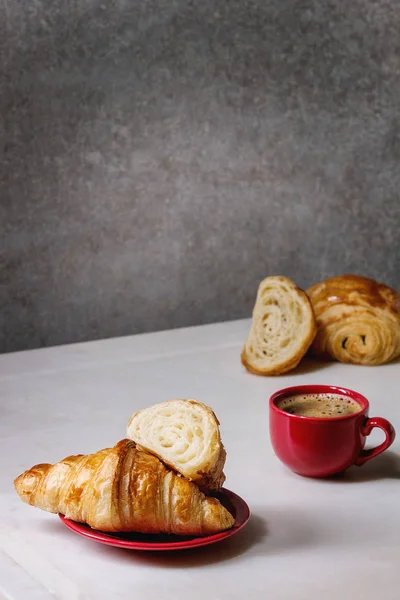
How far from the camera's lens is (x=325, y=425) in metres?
0.95

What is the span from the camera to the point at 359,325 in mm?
1504

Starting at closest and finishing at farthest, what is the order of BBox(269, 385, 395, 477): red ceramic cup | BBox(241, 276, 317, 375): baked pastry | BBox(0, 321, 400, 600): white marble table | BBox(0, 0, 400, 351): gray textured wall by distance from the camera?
BBox(0, 321, 400, 600): white marble table < BBox(269, 385, 395, 477): red ceramic cup < BBox(241, 276, 317, 375): baked pastry < BBox(0, 0, 400, 351): gray textured wall

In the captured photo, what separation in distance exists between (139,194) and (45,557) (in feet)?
3.79

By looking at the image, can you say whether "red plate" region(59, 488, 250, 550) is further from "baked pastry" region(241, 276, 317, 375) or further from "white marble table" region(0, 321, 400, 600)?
"baked pastry" region(241, 276, 317, 375)

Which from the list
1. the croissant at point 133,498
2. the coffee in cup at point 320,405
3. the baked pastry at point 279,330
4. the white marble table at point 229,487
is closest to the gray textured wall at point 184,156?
the white marble table at point 229,487

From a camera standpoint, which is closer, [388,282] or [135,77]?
[135,77]

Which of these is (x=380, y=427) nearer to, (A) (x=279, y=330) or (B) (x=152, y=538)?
(B) (x=152, y=538)

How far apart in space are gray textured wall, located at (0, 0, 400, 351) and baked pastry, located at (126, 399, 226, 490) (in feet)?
3.23

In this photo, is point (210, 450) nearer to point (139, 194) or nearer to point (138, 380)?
point (138, 380)

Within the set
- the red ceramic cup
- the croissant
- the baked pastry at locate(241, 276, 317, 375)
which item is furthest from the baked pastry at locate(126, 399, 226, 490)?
the baked pastry at locate(241, 276, 317, 375)

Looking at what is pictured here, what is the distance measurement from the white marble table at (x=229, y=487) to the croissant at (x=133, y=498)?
4 centimetres

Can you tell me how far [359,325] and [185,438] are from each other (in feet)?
2.44

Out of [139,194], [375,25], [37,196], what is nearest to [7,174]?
[37,196]

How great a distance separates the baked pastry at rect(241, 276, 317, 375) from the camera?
1.44 m
